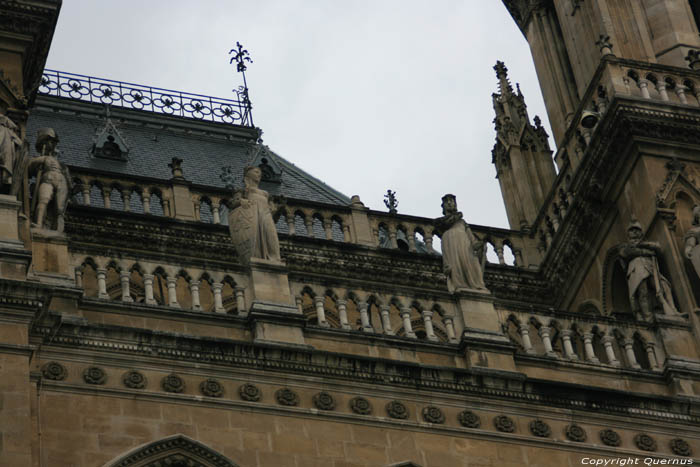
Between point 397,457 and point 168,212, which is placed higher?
point 168,212

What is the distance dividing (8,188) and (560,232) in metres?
A: 10.1

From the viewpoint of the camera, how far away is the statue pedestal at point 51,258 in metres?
21.2

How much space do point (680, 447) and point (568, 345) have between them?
2.00 meters

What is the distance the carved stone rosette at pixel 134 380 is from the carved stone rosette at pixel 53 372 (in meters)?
0.66

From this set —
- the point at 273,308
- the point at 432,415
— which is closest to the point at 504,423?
the point at 432,415

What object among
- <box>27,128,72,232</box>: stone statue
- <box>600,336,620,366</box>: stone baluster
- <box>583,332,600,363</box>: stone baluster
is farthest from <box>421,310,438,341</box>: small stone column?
<box>27,128,72,232</box>: stone statue

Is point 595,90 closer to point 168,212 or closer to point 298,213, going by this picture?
point 298,213

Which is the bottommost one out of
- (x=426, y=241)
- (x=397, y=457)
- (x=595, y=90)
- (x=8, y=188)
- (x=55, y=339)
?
(x=397, y=457)

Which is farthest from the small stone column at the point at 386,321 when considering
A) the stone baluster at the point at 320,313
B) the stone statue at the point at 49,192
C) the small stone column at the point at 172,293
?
the stone statue at the point at 49,192

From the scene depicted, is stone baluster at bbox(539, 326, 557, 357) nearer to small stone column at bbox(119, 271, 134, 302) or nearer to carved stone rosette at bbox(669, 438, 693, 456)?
carved stone rosette at bbox(669, 438, 693, 456)

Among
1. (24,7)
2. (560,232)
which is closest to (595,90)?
(560,232)

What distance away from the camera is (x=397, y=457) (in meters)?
21.3

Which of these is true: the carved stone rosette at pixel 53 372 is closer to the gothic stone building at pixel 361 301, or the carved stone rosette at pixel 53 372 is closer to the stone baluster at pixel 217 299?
the gothic stone building at pixel 361 301

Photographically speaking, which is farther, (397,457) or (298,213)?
(298,213)
